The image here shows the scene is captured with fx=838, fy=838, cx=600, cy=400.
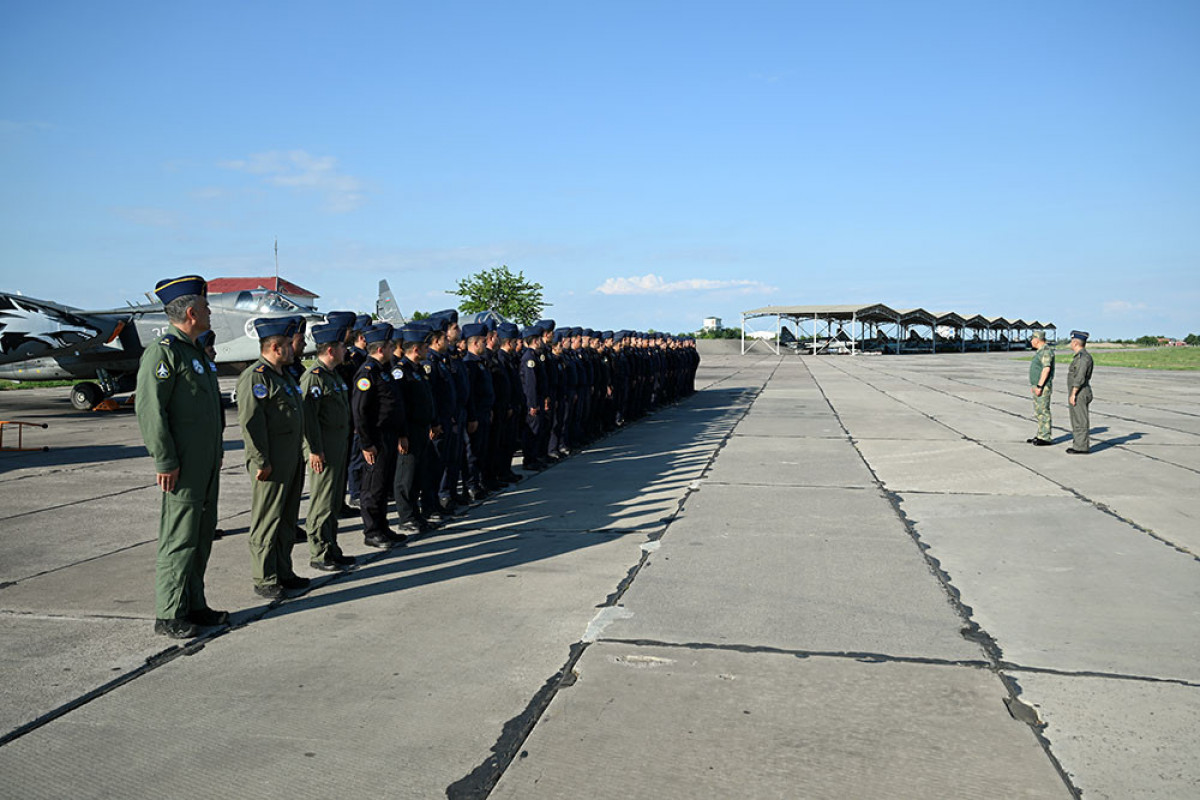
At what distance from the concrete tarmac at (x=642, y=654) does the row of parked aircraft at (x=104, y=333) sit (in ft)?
34.2

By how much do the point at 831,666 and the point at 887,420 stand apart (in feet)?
44.3

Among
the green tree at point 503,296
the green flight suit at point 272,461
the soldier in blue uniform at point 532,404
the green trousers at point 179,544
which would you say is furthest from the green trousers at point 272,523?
the green tree at point 503,296

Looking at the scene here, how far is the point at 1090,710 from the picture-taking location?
3.63m

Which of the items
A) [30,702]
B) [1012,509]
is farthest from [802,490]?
[30,702]

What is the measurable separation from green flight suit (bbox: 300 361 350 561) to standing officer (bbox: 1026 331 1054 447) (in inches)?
377

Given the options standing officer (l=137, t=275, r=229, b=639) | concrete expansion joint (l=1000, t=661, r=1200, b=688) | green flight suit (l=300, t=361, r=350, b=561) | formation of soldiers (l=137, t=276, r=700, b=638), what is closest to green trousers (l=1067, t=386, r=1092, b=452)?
formation of soldiers (l=137, t=276, r=700, b=638)

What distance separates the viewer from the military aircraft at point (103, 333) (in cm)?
1866

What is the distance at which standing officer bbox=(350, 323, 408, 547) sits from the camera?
6641 mm

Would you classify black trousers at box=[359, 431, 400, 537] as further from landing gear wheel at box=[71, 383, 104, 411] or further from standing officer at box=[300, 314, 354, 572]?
landing gear wheel at box=[71, 383, 104, 411]

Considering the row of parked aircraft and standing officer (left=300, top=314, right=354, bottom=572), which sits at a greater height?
the row of parked aircraft

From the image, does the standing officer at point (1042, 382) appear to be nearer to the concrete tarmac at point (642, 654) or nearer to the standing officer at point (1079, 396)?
the standing officer at point (1079, 396)

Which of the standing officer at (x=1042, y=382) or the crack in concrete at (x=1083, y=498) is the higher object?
the standing officer at (x=1042, y=382)

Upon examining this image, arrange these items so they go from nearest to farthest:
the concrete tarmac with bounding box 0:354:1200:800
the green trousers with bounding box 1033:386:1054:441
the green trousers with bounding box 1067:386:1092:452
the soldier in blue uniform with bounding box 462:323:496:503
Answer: the concrete tarmac with bounding box 0:354:1200:800, the soldier in blue uniform with bounding box 462:323:496:503, the green trousers with bounding box 1067:386:1092:452, the green trousers with bounding box 1033:386:1054:441

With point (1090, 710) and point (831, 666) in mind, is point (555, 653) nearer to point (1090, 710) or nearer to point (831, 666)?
point (831, 666)
